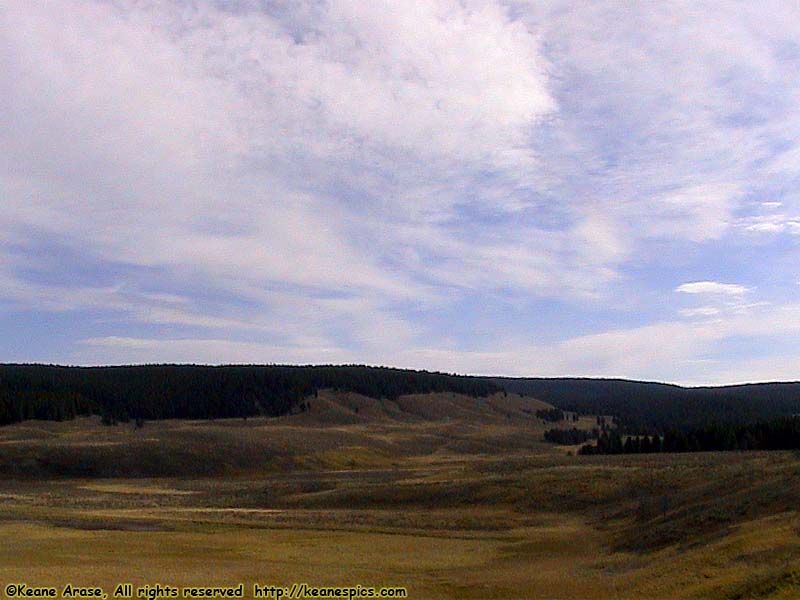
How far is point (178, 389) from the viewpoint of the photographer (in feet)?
512

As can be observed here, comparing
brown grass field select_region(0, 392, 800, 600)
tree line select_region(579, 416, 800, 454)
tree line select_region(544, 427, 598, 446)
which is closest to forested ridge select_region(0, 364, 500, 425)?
tree line select_region(544, 427, 598, 446)

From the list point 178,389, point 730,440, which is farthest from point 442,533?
point 178,389

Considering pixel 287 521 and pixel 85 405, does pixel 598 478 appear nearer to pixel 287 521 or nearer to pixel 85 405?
pixel 287 521

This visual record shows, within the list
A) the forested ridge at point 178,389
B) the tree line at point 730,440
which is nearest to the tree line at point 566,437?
the tree line at point 730,440

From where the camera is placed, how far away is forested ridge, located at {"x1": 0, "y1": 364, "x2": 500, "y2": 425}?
131500 mm

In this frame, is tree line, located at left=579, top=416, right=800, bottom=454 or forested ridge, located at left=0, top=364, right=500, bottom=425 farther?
forested ridge, located at left=0, top=364, right=500, bottom=425

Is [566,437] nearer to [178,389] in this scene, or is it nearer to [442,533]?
[178,389]

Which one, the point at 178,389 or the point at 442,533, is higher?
the point at 178,389

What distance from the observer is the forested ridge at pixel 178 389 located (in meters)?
132

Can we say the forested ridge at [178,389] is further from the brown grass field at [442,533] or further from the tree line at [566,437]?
the brown grass field at [442,533]

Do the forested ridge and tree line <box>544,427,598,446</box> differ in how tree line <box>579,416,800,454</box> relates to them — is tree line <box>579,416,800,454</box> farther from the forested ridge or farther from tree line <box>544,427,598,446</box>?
the forested ridge

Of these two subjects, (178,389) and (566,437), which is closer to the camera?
(566,437)

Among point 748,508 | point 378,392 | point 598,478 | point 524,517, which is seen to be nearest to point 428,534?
point 524,517

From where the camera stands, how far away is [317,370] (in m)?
189
